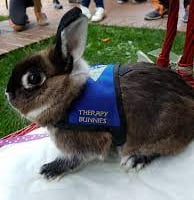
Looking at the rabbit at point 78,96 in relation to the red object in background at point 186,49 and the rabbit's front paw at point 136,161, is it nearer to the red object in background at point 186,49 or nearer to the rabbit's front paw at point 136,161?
the rabbit's front paw at point 136,161

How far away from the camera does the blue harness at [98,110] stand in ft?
4.86

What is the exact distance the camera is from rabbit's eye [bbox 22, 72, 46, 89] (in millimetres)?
1408

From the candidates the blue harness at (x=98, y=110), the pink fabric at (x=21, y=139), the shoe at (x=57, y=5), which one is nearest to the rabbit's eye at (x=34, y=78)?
the blue harness at (x=98, y=110)

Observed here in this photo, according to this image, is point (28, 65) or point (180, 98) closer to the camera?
point (28, 65)

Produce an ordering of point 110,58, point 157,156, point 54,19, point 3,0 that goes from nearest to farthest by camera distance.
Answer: point 157,156, point 110,58, point 54,19, point 3,0

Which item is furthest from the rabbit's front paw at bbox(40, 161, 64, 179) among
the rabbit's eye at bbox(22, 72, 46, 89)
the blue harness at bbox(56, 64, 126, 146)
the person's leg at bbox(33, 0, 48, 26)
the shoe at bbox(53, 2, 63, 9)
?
the shoe at bbox(53, 2, 63, 9)

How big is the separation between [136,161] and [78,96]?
34cm

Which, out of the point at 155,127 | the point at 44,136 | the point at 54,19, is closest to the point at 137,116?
the point at 155,127

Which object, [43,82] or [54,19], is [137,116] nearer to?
[43,82]

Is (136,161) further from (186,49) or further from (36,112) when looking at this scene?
(186,49)

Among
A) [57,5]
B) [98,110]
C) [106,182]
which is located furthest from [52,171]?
[57,5]

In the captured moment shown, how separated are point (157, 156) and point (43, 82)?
20.5 inches

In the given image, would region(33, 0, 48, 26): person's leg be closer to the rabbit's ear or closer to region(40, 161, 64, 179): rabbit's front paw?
region(40, 161, 64, 179): rabbit's front paw

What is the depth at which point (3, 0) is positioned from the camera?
6.70 m
